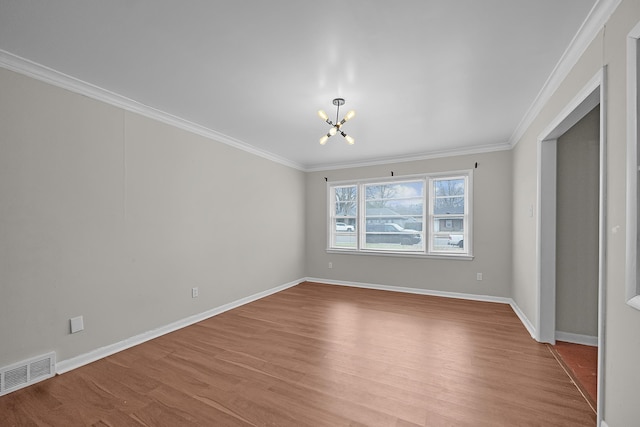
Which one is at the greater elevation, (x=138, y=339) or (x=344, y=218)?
(x=344, y=218)

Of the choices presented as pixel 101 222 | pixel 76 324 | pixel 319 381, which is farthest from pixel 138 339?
pixel 319 381

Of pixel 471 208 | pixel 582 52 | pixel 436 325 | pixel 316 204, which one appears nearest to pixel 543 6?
pixel 582 52

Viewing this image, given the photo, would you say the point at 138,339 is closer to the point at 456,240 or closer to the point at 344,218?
the point at 344,218

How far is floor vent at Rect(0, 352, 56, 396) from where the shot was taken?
82.9 inches

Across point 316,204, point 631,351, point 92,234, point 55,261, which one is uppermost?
point 316,204

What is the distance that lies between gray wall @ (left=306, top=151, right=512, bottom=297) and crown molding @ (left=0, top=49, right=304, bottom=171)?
308 centimetres

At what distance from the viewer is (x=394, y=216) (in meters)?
5.52

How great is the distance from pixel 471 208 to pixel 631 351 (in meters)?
3.63

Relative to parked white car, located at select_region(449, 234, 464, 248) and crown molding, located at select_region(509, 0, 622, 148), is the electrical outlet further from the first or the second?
parked white car, located at select_region(449, 234, 464, 248)

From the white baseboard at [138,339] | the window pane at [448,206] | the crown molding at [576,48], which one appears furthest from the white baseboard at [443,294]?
the crown molding at [576,48]

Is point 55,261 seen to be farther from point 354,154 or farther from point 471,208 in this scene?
point 471,208

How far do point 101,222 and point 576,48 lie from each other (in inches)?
170

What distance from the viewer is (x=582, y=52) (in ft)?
6.44

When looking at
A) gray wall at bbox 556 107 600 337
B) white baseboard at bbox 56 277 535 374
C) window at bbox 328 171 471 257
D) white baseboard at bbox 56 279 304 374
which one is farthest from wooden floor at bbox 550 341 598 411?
white baseboard at bbox 56 279 304 374
